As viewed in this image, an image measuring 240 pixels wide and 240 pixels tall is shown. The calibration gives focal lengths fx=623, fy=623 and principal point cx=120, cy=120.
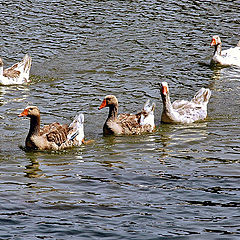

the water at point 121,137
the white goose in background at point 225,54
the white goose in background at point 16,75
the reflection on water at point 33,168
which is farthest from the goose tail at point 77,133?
the white goose in background at point 225,54

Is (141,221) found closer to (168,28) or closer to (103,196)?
(103,196)

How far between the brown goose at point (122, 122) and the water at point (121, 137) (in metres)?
0.23

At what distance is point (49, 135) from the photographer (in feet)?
43.1

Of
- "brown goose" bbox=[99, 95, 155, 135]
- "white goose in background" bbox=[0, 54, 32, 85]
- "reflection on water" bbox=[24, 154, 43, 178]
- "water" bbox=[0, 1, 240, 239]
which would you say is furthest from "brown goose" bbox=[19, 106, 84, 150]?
"white goose in background" bbox=[0, 54, 32, 85]

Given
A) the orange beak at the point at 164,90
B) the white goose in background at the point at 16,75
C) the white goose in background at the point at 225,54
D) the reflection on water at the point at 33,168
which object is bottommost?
the reflection on water at the point at 33,168

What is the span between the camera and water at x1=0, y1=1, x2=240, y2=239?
9461 mm

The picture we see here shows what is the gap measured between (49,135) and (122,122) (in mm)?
2011

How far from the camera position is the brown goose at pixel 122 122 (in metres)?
14.2

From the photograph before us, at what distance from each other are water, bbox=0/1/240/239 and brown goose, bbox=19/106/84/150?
239 millimetres

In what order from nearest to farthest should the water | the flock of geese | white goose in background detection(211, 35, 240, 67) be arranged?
the water < the flock of geese < white goose in background detection(211, 35, 240, 67)

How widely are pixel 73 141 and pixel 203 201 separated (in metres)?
4.15

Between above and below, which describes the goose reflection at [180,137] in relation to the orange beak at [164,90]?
below

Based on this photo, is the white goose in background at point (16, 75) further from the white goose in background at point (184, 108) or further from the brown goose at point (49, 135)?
the brown goose at point (49, 135)

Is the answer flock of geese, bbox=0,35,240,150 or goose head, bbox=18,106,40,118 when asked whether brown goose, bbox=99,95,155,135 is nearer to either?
flock of geese, bbox=0,35,240,150
